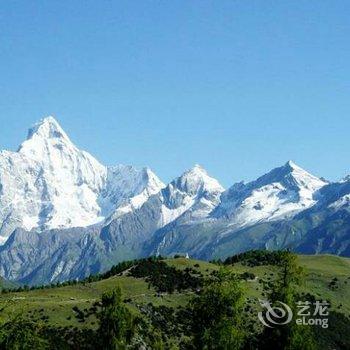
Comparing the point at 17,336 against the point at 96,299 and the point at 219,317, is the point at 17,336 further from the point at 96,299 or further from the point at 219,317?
the point at 96,299

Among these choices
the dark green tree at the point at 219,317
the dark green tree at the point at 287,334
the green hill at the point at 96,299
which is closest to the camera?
the dark green tree at the point at 219,317

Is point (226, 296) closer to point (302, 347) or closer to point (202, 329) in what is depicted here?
point (202, 329)

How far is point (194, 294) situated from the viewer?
180 m

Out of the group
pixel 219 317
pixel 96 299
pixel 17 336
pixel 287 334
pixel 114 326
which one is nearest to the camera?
pixel 17 336

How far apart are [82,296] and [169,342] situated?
3863 cm

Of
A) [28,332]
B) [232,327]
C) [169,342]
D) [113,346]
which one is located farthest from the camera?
[169,342]

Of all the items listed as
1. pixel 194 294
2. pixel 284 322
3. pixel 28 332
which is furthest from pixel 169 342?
pixel 28 332

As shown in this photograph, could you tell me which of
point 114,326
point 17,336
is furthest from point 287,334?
point 17,336

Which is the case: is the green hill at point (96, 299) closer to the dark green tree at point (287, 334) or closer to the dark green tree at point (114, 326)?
the dark green tree at point (114, 326)

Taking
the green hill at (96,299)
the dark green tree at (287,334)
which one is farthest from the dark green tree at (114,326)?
the green hill at (96,299)

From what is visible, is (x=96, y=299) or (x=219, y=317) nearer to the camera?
(x=219, y=317)

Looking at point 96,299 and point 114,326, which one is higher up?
point 96,299

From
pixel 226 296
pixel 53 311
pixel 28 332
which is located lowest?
pixel 28 332

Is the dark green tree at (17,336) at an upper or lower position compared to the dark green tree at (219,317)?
lower
